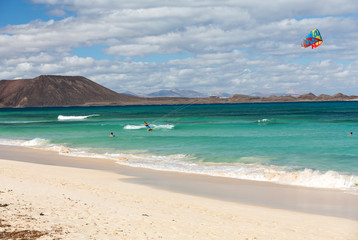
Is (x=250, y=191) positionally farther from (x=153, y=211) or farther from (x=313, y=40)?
(x=313, y=40)

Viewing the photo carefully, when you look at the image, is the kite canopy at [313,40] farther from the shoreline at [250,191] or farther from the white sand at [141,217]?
the white sand at [141,217]

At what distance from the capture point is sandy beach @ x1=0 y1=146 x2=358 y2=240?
780 cm

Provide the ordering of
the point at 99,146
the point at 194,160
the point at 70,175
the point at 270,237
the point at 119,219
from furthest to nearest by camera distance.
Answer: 1. the point at 99,146
2. the point at 194,160
3. the point at 70,175
4. the point at 119,219
5. the point at 270,237

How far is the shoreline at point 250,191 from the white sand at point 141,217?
764 mm

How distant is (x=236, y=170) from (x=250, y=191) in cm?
397

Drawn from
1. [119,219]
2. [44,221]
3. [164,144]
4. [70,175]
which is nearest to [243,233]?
[119,219]

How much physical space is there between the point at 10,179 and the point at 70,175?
2.68 metres

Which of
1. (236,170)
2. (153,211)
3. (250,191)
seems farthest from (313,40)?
(153,211)

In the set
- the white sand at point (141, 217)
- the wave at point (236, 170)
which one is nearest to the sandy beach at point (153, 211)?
the white sand at point (141, 217)

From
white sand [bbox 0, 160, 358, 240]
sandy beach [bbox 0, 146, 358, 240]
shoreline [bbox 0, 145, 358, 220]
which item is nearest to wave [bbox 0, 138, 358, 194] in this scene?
shoreline [bbox 0, 145, 358, 220]

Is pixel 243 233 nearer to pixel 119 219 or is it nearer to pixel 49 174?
pixel 119 219

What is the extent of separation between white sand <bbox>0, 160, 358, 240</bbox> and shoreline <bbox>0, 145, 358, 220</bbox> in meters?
0.76

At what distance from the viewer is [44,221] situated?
8039 mm

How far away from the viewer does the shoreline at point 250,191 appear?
35.8ft
